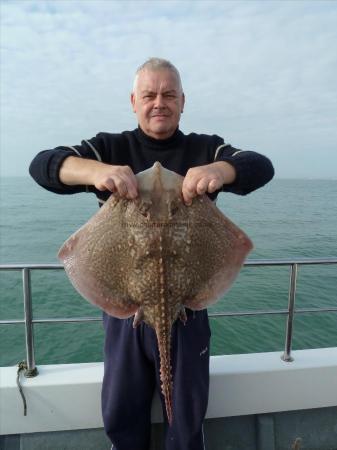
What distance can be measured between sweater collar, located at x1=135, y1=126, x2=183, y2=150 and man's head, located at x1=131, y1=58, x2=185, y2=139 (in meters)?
0.06

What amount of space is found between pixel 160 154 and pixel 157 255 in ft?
2.76

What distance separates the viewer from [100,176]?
1902mm

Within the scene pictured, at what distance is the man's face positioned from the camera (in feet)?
7.31

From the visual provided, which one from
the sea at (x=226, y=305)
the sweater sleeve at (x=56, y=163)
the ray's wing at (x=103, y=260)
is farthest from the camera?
the sea at (x=226, y=305)

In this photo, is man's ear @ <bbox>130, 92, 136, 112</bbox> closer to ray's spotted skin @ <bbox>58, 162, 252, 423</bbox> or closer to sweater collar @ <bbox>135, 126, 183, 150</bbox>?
sweater collar @ <bbox>135, 126, 183, 150</bbox>

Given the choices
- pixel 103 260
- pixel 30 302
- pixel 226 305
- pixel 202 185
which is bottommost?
pixel 226 305

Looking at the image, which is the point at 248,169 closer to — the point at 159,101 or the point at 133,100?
the point at 159,101

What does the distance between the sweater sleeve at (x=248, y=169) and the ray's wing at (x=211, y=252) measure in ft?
0.83

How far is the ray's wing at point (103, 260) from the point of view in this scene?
198cm

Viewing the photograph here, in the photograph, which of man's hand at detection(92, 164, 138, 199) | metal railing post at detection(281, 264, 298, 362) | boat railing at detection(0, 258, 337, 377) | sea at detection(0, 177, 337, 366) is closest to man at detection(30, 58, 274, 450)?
man's hand at detection(92, 164, 138, 199)

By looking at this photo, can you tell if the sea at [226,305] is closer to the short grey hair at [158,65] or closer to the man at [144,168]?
the man at [144,168]

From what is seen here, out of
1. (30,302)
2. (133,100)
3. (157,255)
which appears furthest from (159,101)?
(30,302)

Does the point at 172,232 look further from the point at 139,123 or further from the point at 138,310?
the point at 139,123

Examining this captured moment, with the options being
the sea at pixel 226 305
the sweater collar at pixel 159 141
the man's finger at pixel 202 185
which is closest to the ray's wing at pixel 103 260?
the man's finger at pixel 202 185
